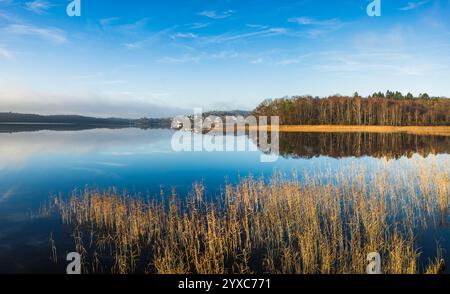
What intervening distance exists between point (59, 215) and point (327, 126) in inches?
3412

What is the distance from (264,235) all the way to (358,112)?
91.5 m

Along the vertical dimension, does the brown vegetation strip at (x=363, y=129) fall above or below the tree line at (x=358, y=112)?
below

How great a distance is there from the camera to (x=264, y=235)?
11.4m

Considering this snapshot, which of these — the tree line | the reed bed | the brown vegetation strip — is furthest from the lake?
the tree line

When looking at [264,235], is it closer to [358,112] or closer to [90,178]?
[90,178]

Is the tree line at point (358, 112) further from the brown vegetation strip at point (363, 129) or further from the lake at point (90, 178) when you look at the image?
the lake at point (90, 178)

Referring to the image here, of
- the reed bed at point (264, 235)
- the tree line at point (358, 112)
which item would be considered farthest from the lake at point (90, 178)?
the tree line at point (358, 112)

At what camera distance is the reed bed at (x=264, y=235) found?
352 inches

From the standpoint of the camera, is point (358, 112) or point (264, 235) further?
point (358, 112)

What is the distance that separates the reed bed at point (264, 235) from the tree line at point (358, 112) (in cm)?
8555

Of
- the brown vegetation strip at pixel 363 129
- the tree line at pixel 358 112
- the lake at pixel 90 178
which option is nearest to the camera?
the lake at pixel 90 178

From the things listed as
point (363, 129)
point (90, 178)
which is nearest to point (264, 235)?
point (90, 178)

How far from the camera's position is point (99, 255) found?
1012 centimetres
